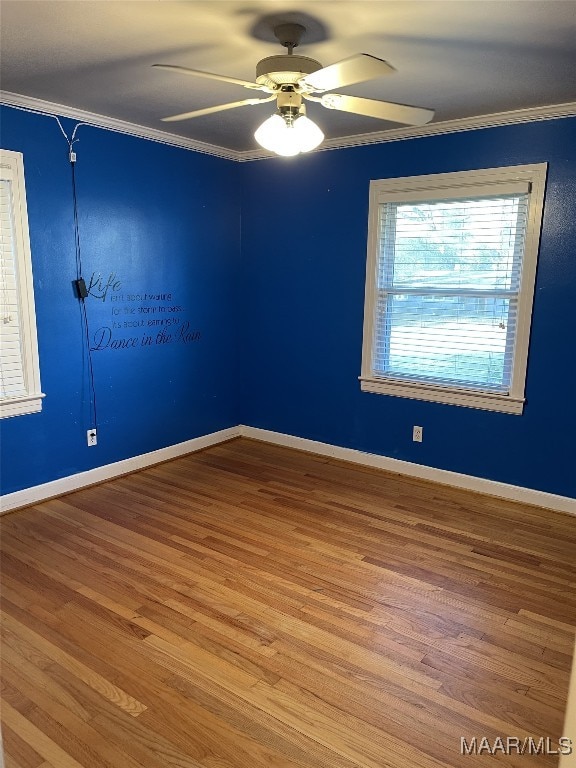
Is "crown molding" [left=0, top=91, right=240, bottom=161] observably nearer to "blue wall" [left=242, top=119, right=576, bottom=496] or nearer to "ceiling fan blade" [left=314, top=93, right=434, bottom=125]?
"blue wall" [left=242, top=119, right=576, bottom=496]

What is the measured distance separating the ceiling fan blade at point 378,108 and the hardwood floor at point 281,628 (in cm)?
212

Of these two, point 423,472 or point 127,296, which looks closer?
point 127,296

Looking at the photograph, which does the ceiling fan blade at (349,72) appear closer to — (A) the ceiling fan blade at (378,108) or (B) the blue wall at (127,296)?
(A) the ceiling fan blade at (378,108)

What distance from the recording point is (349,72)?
1.84 m

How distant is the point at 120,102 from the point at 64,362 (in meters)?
1.61

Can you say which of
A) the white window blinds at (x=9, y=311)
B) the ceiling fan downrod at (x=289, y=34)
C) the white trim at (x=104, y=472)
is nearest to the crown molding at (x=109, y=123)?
the white window blinds at (x=9, y=311)

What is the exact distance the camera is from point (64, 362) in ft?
11.6

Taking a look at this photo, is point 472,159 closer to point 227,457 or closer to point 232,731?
point 227,457

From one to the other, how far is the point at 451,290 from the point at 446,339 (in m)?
0.33

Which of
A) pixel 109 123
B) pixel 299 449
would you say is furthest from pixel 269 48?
pixel 299 449

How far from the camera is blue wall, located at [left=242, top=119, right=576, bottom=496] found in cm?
331

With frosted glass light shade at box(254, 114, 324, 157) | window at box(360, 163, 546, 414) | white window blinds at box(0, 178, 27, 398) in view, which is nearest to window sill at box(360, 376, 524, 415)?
window at box(360, 163, 546, 414)

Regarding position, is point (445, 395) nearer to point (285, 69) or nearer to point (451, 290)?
point (451, 290)

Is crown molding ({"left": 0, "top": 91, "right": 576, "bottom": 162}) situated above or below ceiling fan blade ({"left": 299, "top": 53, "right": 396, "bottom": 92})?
above
